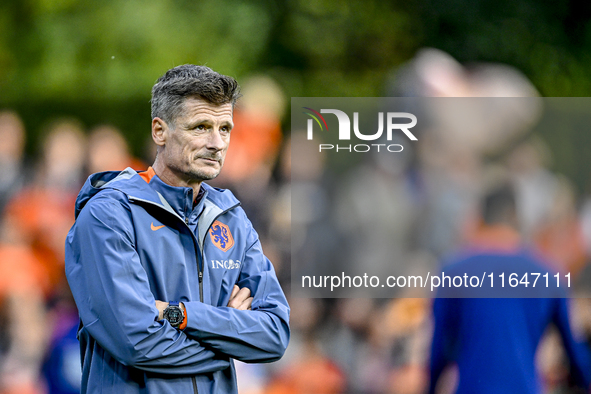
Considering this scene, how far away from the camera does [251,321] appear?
2.50 meters

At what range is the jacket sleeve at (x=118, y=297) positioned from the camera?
7.39 feet

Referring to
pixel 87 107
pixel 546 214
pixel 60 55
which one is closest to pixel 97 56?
pixel 60 55

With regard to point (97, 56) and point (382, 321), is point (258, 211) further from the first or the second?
point (97, 56)

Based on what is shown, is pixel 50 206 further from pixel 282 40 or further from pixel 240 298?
pixel 282 40

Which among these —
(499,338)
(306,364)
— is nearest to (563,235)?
(499,338)

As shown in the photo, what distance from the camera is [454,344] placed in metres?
4.73

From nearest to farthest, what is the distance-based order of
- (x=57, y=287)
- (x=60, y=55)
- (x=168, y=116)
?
(x=168, y=116)
(x=57, y=287)
(x=60, y=55)

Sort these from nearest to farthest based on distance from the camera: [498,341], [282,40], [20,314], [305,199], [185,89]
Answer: [185,89], [498,341], [305,199], [20,314], [282,40]

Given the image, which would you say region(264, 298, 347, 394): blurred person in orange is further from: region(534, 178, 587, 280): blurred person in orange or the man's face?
the man's face

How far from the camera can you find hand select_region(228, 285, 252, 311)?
257 centimetres

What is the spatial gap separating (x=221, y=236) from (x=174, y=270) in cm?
24

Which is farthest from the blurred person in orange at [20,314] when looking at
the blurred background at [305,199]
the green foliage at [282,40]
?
the green foliage at [282,40]

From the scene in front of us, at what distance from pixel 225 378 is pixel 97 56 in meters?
8.31

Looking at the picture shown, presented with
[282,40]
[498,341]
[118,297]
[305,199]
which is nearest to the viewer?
[118,297]
